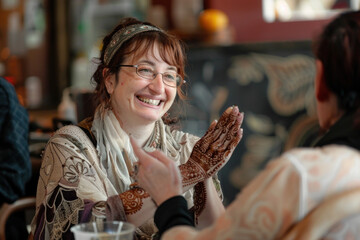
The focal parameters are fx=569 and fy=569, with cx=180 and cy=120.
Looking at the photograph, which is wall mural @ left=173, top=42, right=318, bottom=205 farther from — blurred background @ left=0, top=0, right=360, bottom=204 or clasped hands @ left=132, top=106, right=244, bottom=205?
clasped hands @ left=132, top=106, right=244, bottom=205

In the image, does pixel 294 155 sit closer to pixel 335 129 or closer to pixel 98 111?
pixel 335 129

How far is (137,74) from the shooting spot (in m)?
1.89

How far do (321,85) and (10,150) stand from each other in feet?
5.18

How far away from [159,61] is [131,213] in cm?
56

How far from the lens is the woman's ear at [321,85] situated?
46.1 inches

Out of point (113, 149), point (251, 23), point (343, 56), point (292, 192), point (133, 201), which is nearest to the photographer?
point (292, 192)

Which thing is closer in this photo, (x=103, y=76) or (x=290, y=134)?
(x=103, y=76)

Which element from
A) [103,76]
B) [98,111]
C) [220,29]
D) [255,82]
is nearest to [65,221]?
[98,111]

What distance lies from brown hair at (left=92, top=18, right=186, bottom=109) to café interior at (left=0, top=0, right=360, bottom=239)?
121 centimetres

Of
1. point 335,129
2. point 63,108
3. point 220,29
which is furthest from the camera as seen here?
point 220,29

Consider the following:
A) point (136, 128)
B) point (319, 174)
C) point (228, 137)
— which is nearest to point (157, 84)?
point (136, 128)

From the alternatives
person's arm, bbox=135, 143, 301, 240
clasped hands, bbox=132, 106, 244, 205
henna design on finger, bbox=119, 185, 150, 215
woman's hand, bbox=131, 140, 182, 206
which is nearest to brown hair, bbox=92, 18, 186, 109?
clasped hands, bbox=132, 106, 244, 205

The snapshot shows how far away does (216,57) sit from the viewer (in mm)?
4625

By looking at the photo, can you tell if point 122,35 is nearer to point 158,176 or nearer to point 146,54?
point 146,54
